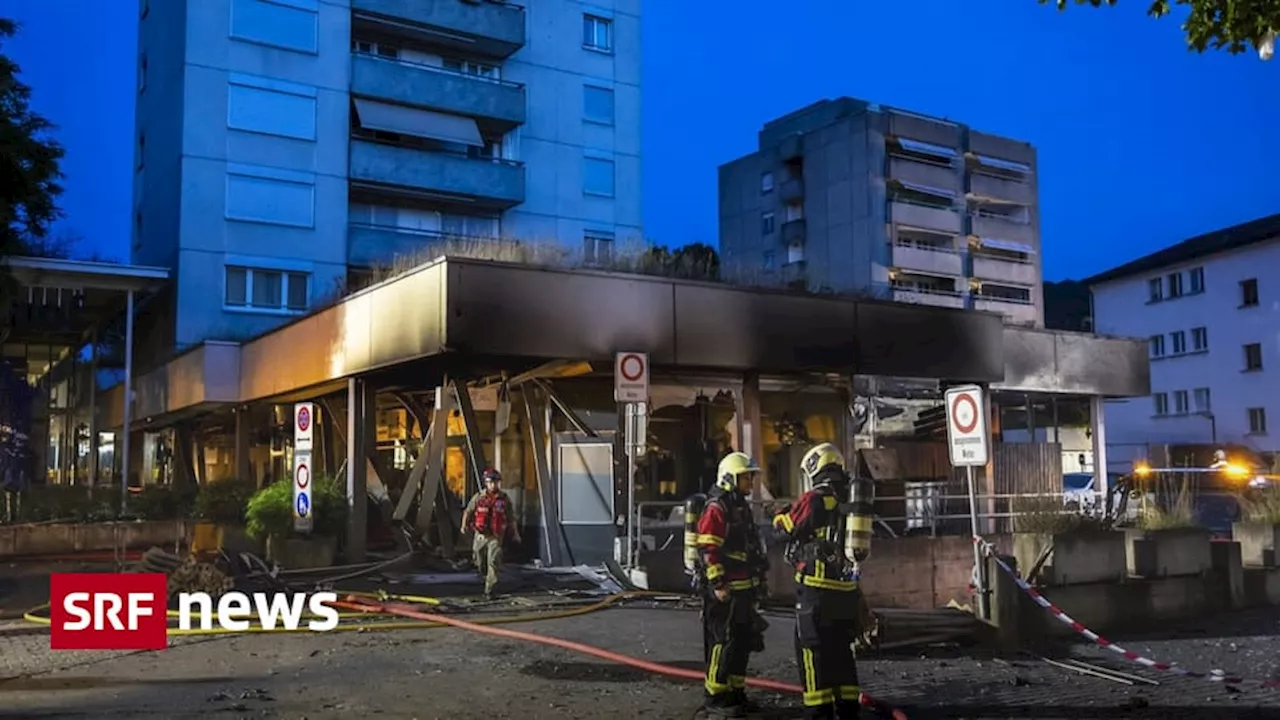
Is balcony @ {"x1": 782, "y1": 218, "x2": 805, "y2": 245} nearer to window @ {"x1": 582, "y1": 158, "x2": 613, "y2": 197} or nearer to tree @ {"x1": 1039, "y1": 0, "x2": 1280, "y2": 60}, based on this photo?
window @ {"x1": 582, "y1": 158, "x2": 613, "y2": 197}

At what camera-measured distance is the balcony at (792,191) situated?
72.9 m

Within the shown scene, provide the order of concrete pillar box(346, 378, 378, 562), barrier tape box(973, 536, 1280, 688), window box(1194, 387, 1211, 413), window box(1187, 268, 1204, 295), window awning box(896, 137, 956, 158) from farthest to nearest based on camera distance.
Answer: window awning box(896, 137, 956, 158) < window box(1187, 268, 1204, 295) < window box(1194, 387, 1211, 413) < concrete pillar box(346, 378, 378, 562) < barrier tape box(973, 536, 1280, 688)

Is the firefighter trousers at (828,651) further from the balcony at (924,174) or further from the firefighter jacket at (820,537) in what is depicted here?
the balcony at (924,174)

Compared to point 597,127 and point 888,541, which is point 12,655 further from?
point 597,127

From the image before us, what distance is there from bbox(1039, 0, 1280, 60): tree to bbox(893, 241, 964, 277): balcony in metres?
60.8

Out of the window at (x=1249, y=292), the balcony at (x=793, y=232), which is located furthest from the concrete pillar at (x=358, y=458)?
the balcony at (x=793, y=232)

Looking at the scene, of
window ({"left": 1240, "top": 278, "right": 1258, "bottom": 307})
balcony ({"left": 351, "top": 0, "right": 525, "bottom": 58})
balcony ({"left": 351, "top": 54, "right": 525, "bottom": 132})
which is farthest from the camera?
window ({"left": 1240, "top": 278, "right": 1258, "bottom": 307})

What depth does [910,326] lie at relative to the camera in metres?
19.1

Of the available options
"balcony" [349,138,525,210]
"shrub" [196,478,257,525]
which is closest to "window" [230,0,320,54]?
"balcony" [349,138,525,210]

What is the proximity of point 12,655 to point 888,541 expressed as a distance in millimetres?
10766

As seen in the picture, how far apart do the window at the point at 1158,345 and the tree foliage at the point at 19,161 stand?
49.6 meters

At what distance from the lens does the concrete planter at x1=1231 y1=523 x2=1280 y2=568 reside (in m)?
16.0

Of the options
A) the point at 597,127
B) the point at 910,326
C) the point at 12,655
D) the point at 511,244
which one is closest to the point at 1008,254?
the point at 597,127

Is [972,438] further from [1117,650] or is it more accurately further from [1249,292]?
[1249,292]
